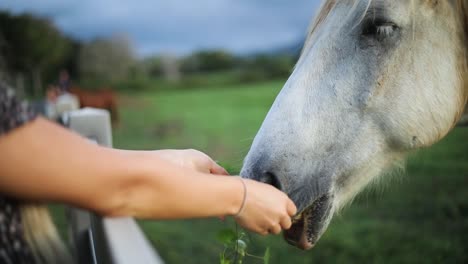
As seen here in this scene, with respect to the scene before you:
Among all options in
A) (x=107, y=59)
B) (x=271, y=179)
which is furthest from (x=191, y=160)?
(x=107, y=59)

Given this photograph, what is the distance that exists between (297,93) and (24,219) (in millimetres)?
1054

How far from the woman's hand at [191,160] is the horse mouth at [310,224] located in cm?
49

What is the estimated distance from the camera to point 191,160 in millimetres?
1266

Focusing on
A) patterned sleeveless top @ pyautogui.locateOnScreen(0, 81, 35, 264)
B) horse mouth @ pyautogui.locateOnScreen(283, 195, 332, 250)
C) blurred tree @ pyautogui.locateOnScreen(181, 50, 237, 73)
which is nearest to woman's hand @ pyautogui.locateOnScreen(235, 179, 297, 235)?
patterned sleeveless top @ pyautogui.locateOnScreen(0, 81, 35, 264)

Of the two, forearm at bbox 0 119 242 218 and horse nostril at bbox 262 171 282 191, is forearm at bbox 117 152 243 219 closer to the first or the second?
forearm at bbox 0 119 242 218

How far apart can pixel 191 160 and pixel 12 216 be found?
51 cm

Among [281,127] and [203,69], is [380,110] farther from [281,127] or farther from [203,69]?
→ [203,69]

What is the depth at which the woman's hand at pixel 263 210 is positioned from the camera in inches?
40.4

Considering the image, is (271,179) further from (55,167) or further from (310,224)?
(55,167)

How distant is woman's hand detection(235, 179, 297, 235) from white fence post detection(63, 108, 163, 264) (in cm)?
22

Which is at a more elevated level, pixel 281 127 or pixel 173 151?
pixel 173 151

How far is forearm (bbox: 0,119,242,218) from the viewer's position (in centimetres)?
74

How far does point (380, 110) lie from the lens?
1745mm

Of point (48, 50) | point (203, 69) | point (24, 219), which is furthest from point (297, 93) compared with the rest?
point (203, 69)
